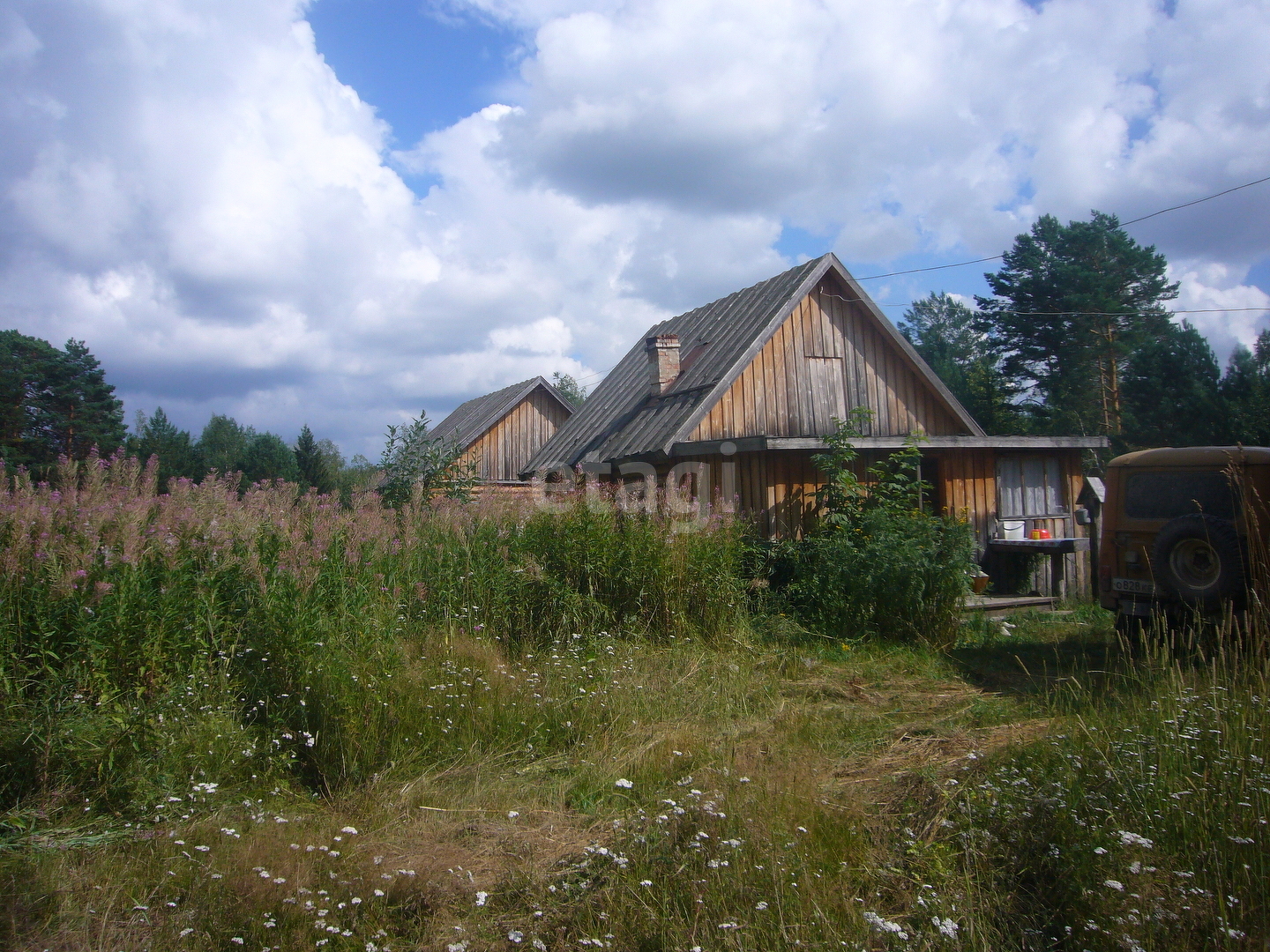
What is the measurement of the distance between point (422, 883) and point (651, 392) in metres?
11.5

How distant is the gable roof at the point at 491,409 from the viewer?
1069 inches

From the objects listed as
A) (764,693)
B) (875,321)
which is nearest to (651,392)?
(875,321)

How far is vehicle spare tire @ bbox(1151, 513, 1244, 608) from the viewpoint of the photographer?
266 inches

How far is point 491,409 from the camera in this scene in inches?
1130

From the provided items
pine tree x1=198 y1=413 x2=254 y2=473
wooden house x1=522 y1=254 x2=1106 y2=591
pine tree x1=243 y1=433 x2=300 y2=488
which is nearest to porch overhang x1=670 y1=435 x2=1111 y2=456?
wooden house x1=522 y1=254 x2=1106 y2=591

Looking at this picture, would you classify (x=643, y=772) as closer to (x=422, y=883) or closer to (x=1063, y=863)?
(x=422, y=883)

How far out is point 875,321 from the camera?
44.3 feet

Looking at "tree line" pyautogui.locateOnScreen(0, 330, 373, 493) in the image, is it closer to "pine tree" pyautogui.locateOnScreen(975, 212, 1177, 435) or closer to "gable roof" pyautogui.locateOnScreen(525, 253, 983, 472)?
"gable roof" pyautogui.locateOnScreen(525, 253, 983, 472)

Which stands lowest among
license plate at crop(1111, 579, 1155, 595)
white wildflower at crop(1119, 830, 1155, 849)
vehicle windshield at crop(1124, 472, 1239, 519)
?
white wildflower at crop(1119, 830, 1155, 849)

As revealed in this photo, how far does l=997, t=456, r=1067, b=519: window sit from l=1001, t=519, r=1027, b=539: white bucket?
0.09 meters

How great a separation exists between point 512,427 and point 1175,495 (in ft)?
72.3

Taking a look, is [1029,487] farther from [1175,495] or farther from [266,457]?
[266,457]

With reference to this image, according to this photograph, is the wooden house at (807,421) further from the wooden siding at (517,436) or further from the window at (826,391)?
the wooden siding at (517,436)

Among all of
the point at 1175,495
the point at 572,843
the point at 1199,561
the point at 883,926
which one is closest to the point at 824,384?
the point at 1175,495
